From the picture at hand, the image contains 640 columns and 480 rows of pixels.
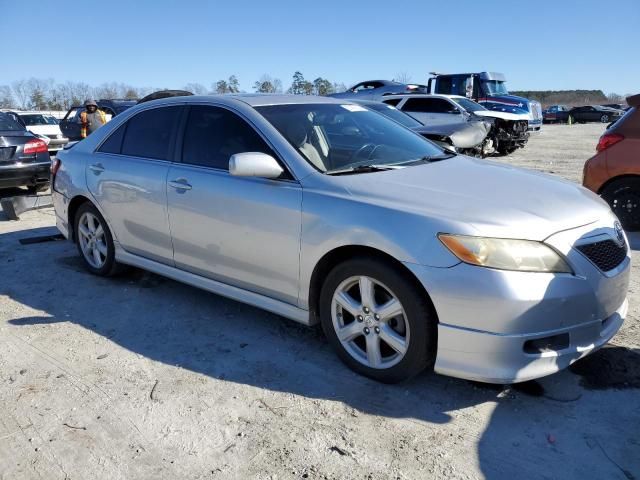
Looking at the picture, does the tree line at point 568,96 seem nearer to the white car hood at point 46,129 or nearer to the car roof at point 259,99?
the white car hood at point 46,129

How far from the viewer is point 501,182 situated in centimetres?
331

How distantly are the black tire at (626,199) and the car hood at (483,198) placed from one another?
10.8ft

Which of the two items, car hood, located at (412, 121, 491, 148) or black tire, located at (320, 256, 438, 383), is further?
car hood, located at (412, 121, 491, 148)

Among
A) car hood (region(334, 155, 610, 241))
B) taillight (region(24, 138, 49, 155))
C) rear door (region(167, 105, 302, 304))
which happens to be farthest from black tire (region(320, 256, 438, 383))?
taillight (region(24, 138, 49, 155))

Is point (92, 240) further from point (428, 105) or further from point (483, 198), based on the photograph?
point (428, 105)

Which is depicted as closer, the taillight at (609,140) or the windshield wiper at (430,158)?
the windshield wiper at (430,158)

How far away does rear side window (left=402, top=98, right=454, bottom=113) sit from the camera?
13.9 m

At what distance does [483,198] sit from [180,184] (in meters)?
2.14

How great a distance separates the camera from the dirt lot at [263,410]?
246cm

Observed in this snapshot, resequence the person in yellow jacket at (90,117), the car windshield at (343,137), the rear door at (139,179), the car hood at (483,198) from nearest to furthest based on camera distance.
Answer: the car hood at (483,198) < the car windshield at (343,137) < the rear door at (139,179) < the person in yellow jacket at (90,117)

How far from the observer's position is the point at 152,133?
438 cm

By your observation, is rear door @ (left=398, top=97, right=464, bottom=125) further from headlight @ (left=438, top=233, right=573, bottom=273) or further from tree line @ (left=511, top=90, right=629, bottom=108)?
tree line @ (left=511, top=90, right=629, bottom=108)

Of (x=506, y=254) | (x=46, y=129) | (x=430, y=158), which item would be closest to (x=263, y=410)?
(x=506, y=254)

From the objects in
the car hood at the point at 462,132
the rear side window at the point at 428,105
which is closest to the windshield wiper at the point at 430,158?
the car hood at the point at 462,132
